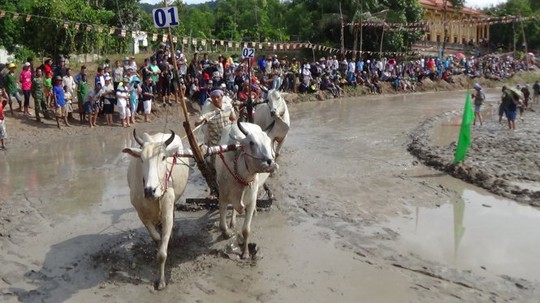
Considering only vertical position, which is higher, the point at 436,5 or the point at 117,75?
the point at 436,5

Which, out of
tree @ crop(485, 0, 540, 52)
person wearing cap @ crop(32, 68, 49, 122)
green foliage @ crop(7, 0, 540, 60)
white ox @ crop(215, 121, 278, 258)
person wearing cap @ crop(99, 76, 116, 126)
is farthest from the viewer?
tree @ crop(485, 0, 540, 52)

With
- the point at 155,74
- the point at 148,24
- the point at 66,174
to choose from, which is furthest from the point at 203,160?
the point at 148,24

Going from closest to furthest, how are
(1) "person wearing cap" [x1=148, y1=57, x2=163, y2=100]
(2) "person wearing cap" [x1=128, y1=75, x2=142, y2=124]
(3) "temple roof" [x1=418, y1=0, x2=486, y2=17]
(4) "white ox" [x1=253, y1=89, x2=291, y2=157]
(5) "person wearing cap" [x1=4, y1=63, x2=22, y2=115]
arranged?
(4) "white ox" [x1=253, y1=89, x2=291, y2=157]
(5) "person wearing cap" [x1=4, y1=63, x2=22, y2=115]
(2) "person wearing cap" [x1=128, y1=75, x2=142, y2=124]
(1) "person wearing cap" [x1=148, y1=57, x2=163, y2=100]
(3) "temple roof" [x1=418, y1=0, x2=486, y2=17]

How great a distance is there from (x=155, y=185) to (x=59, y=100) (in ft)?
37.7

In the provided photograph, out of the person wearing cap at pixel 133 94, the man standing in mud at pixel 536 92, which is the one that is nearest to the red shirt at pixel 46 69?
the person wearing cap at pixel 133 94

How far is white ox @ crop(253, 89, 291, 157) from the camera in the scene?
1121 centimetres

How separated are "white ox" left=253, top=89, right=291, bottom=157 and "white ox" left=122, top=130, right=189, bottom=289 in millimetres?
4580

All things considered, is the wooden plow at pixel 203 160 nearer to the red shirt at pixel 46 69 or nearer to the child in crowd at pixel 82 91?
the child in crowd at pixel 82 91

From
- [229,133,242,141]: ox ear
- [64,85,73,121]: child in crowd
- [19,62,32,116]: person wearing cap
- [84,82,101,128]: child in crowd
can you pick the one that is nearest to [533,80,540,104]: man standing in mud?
[84,82,101,128]: child in crowd

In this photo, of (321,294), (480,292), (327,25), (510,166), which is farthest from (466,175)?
(327,25)

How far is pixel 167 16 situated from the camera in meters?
7.44

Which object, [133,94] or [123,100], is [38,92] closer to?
[123,100]

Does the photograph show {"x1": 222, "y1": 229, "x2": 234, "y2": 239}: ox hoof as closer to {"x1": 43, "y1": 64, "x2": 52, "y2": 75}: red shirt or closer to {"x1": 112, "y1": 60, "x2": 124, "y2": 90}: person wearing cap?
{"x1": 112, "y1": 60, "x2": 124, "y2": 90}: person wearing cap

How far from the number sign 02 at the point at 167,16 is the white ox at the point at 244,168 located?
1.71 m
